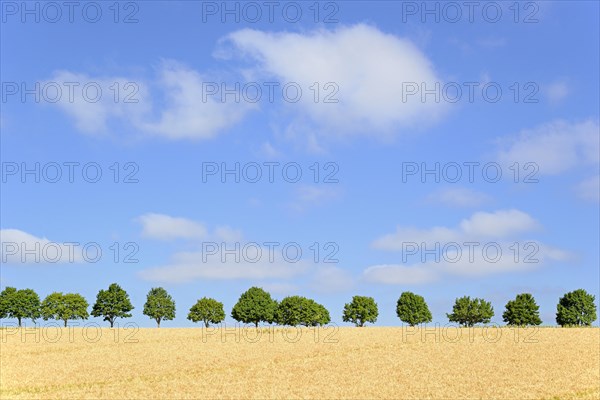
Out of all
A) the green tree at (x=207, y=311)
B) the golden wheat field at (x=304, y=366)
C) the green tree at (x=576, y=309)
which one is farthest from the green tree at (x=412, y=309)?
the golden wheat field at (x=304, y=366)

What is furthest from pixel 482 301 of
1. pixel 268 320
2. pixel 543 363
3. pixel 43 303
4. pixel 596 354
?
pixel 43 303

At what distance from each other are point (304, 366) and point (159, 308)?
80.5 meters

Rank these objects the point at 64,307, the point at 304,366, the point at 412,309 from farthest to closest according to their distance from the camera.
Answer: the point at 412,309, the point at 64,307, the point at 304,366

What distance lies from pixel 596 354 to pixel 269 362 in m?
31.9

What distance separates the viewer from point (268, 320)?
118125mm

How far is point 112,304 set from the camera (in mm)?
117562

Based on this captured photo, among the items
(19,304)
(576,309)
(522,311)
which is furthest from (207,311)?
(576,309)

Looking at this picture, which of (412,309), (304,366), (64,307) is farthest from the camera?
(412,309)

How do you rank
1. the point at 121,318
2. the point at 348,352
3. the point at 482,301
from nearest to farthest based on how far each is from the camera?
the point at 348,352, the point at 121,318, the point at 482,301

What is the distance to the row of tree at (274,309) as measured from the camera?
117 meters

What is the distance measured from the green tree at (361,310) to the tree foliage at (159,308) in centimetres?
3556

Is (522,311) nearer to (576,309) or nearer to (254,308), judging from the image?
(576,309)

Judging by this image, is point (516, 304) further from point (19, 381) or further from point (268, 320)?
point (19, 381)

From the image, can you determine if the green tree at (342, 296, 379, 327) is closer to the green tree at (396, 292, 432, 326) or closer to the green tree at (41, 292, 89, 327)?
the green tree at (396, 292, 432, 326)
